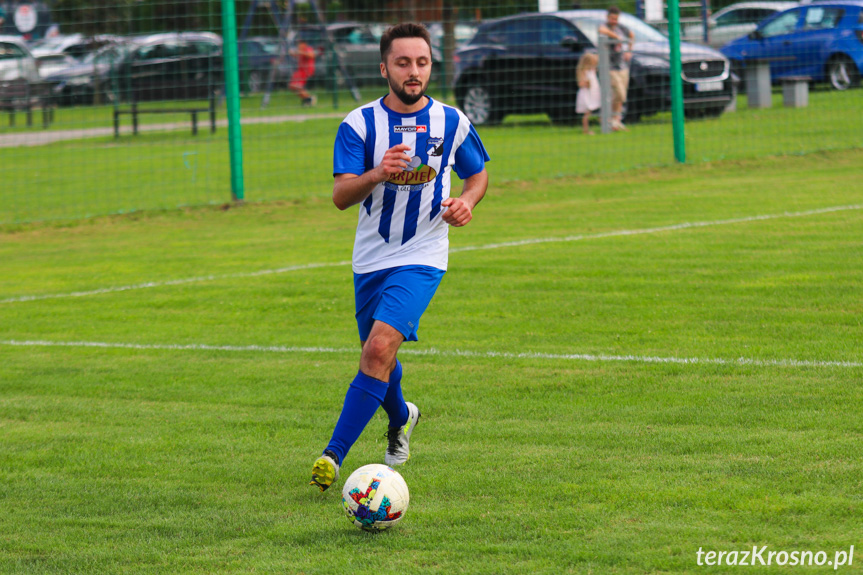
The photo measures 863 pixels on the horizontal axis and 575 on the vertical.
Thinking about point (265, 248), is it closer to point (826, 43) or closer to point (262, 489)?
point (262, 489)

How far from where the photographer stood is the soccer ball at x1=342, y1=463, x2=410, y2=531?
4238 millimetres

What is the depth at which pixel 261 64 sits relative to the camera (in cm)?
2434

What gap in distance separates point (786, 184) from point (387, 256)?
9.65m

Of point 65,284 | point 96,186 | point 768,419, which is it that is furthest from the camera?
point 96,186

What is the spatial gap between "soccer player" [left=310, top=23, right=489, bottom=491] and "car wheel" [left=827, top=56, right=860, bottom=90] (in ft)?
57.4

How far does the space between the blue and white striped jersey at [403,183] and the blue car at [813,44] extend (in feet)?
57.5

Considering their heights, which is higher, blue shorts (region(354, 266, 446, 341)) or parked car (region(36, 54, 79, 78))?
parked car (region(36, 54, 79, 78))

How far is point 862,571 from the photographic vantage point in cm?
365

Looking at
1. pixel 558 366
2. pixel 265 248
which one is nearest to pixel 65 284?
pixel 265 248

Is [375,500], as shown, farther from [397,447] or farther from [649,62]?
[649,62]

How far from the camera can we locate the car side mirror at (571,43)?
743 inches

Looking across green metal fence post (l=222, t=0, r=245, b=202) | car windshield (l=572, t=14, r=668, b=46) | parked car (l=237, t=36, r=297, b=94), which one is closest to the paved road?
parked car (l=237, t=36, r=297, b=94)

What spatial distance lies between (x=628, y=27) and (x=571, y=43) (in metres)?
1.11

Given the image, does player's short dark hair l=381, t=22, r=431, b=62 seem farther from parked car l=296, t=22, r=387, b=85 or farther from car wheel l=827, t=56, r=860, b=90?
car wheel l=827, t=56, r=860, b=90
